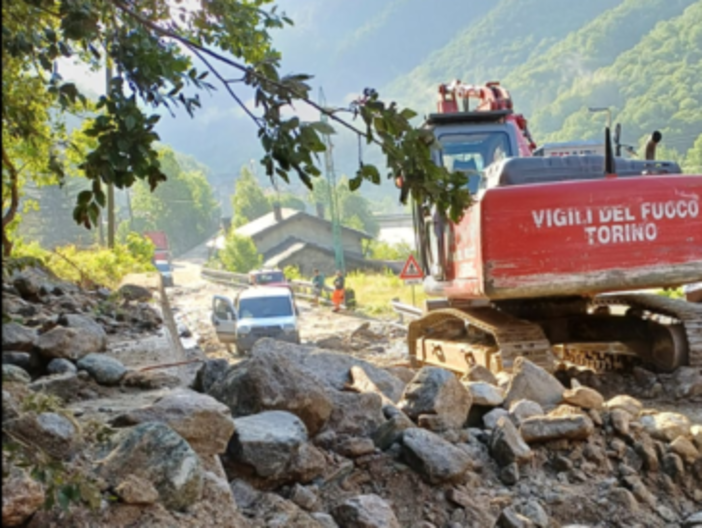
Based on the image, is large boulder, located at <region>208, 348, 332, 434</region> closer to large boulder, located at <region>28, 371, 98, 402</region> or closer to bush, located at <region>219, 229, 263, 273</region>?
large boulder, located at <region>28, 371, 98, 402</region>

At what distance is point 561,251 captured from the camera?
7.41 m

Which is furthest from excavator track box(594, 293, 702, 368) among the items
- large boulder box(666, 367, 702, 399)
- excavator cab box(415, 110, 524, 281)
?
excavator cab box(415, 110, 524, 281)

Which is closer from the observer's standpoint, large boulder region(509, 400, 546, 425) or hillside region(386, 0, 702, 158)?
large boulder region(509, 400, 546, 425)

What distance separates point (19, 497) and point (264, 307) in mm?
18632

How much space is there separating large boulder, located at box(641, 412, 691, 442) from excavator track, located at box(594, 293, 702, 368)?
3.07 metres

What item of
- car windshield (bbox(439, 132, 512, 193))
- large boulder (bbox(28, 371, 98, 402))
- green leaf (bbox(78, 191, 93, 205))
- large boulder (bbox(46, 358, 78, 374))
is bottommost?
large boulder (bbox(28, 371, 98, 402))

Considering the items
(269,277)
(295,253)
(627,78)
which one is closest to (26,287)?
Result: (269,277)

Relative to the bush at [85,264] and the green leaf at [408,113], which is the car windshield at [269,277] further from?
the green leaf at [408,113]

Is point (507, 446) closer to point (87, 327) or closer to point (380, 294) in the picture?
point (87, 327)

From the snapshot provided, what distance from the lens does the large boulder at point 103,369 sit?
5.11m

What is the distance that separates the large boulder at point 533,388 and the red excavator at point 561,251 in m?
1.64

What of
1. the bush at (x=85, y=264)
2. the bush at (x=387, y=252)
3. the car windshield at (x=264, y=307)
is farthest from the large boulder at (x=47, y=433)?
the bush at (x=387, y=252)

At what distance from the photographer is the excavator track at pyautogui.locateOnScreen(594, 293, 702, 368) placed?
26.7ft

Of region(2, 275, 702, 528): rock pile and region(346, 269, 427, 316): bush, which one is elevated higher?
region(2, 275, 702, 528): rock pile
